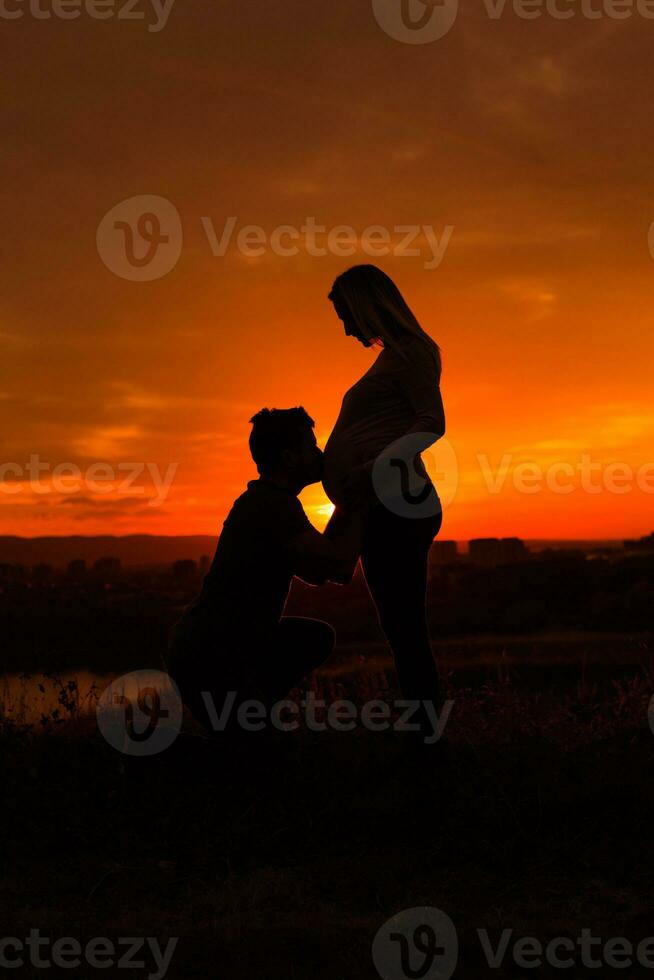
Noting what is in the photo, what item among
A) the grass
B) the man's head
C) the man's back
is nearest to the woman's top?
the man's head

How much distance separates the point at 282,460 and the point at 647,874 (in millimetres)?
2498

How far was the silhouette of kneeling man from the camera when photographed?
16.1ft

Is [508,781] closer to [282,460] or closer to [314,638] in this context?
[314,638]

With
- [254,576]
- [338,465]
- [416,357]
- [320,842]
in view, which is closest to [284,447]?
[338,465]

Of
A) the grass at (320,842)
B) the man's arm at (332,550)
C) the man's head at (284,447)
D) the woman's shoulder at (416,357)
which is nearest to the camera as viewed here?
the grass at (320,842)

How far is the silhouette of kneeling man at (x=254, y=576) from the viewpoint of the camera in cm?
492

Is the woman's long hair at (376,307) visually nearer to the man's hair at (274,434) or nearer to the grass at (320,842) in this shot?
the man's hair at (274,434)

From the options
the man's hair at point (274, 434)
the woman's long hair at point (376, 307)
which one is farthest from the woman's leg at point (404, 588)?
the woman's long hair at point (376, 307)

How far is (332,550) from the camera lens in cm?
479

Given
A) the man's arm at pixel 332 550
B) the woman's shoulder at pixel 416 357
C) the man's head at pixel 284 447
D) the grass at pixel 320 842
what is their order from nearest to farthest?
the grass at pixel 320 842 → the man's arm at pixel 332 550 → the woman's shoulder at pixel 416 357 → the man's head at pixel 284 447

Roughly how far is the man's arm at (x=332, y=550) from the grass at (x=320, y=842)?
3.14 feet

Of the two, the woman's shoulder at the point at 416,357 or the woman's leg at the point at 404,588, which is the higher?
the woman's shoulder at the point at 416,357

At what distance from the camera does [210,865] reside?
182 inches

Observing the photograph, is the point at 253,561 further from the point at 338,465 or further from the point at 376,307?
the point at 376,307
